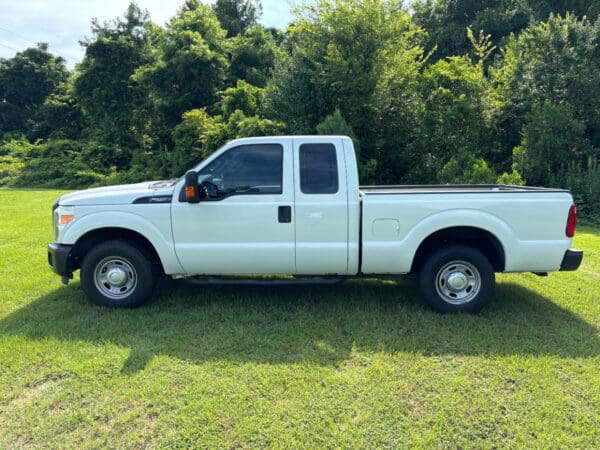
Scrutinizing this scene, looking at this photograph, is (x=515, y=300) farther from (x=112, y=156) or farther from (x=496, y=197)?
(x=112, y=156)

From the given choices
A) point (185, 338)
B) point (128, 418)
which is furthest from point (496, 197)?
point (128, 418)

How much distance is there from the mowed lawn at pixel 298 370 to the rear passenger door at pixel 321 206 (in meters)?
0.64

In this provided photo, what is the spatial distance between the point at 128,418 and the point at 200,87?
24.8m

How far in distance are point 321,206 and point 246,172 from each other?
3.02 feet

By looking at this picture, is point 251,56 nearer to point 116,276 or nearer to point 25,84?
point 25,84

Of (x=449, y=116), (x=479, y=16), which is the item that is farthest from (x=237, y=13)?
(x=449, y=116)

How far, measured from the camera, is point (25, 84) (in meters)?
39.7

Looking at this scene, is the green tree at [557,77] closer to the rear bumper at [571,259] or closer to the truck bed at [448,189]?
the truck bed at [448,189]

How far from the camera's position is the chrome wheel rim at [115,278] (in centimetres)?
491

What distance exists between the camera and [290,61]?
49.3 ft

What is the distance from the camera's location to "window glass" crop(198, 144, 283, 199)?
4691mm

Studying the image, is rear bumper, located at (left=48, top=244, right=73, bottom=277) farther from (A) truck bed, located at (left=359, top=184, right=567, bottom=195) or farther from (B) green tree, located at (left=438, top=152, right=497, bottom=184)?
(B) green tree, located at (left=438, top=152, right=497, bottom=184)

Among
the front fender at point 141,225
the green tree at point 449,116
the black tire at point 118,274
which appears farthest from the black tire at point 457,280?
the green tree at point 449,116

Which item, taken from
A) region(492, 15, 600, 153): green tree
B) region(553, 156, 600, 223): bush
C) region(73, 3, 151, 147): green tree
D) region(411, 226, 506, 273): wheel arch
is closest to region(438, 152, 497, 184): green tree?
region(553, 156, 600, 223): bush
